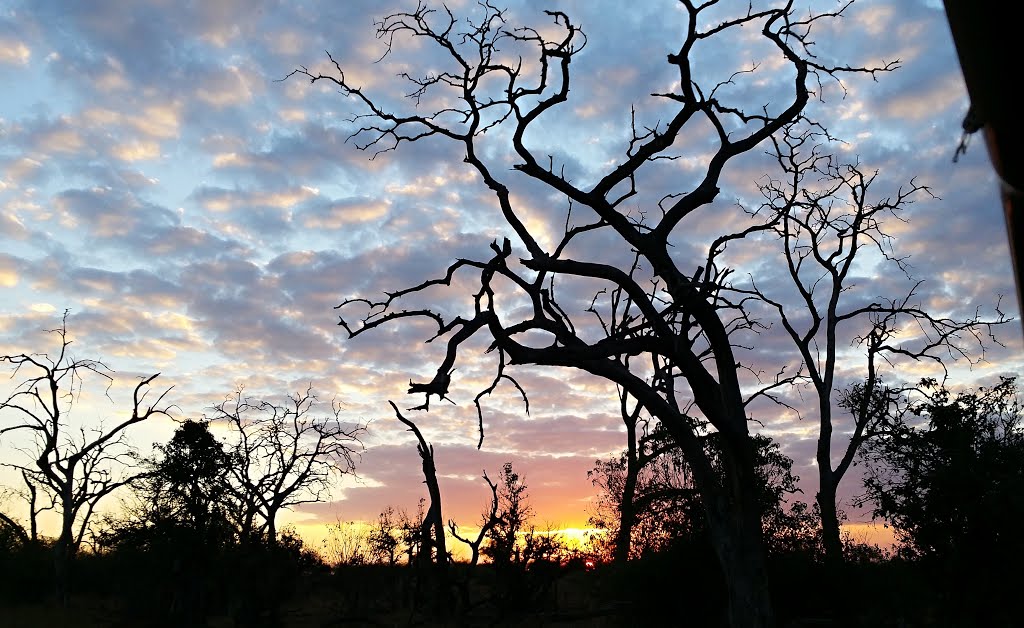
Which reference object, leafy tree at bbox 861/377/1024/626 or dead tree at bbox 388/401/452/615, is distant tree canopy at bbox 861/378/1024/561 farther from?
dead tree at bbox 388/401/452/615

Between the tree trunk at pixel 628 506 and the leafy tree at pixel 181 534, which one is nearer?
the tree trunk at pixel 628 506

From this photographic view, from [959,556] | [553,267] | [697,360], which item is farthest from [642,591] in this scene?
[553,267]

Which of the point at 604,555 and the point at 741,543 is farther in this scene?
the point at 604,555

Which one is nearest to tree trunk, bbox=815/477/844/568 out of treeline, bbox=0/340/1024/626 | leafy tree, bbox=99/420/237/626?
treeline, bbox=0/340/1024/626

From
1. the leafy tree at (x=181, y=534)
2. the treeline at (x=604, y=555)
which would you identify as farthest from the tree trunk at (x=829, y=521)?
the leafy tree at (x=181, y=534)

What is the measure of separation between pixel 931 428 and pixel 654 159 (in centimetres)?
987

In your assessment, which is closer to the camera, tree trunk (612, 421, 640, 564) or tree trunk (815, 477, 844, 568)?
tree trunk (815, 477, 844, 568)

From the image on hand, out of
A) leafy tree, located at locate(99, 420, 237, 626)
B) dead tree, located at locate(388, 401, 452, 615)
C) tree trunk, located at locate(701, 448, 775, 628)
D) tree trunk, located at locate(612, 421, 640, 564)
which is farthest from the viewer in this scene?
leafy tree, located at locate(99, 420, 237, 626)

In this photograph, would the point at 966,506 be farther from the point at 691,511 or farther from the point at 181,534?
the point at 181,534

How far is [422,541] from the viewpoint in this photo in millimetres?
19844

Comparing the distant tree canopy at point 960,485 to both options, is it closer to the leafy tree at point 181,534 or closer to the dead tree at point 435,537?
the dead tree at point 435,537

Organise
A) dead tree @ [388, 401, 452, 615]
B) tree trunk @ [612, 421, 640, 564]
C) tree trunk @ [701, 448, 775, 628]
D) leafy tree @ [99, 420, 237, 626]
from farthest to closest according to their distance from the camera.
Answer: leafy tree @ [99, 420, 237, 626] < tree trunk @ [612, 421, 640, 564] < dead tree @ [388, 401, 452, 615] < tree trunk @ [701, 448, 775, 628]

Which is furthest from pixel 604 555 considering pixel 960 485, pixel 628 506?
A: pixel 960 485

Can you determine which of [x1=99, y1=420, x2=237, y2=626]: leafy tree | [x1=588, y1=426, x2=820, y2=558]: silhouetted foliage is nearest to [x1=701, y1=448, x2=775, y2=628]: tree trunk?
[x1=588, y1=426, x2=820, y2=558]: silhouetted foliage
